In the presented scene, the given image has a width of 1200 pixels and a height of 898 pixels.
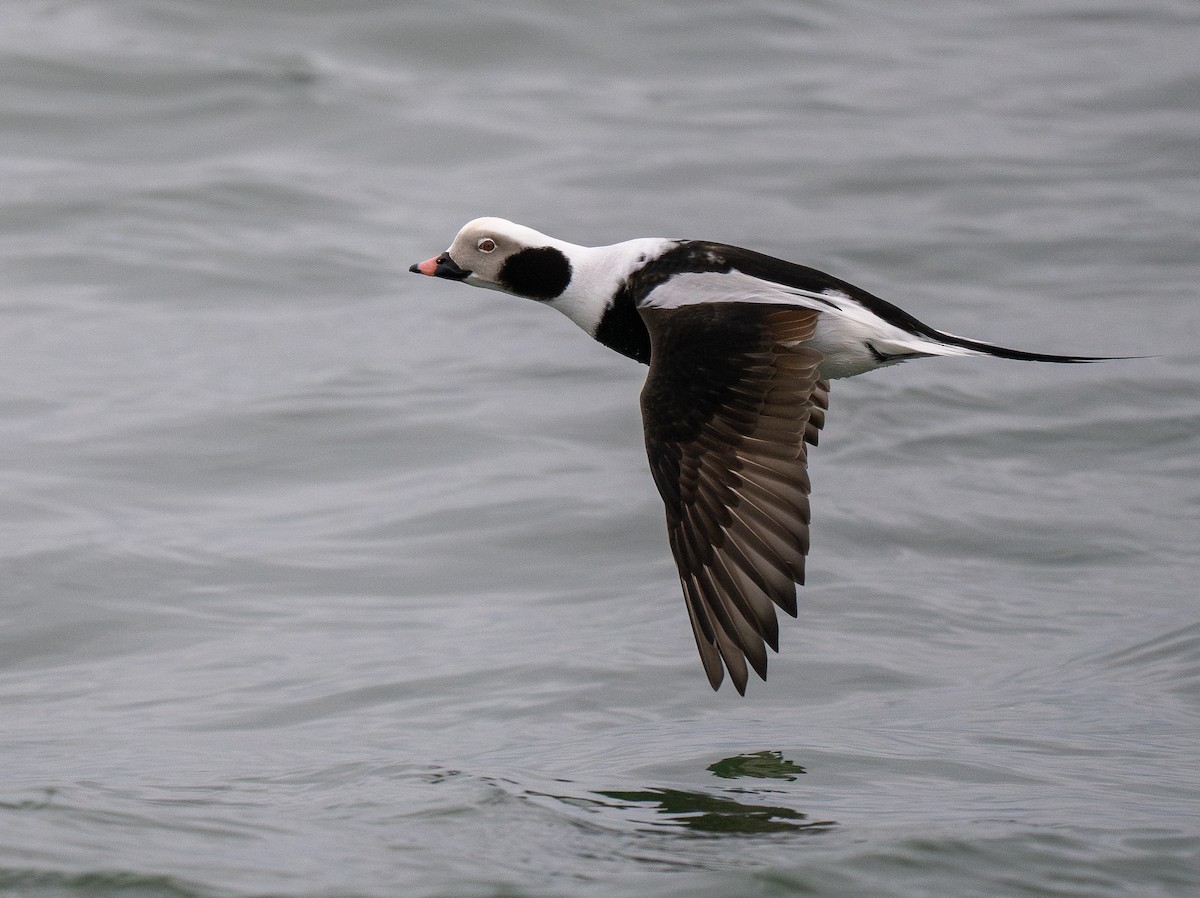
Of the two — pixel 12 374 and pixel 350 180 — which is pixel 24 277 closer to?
pixel 12 374

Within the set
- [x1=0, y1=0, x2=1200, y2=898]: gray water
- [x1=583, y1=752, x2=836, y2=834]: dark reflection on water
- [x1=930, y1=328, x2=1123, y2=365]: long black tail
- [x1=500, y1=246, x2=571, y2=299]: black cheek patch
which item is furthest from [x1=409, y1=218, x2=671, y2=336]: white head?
[x1=583, y1=752, x2=836, y2=834]: dark reflection on water

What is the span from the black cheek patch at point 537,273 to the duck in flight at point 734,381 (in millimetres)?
19

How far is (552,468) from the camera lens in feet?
25.0

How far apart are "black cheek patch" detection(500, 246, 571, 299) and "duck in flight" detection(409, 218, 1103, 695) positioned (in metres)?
0.02

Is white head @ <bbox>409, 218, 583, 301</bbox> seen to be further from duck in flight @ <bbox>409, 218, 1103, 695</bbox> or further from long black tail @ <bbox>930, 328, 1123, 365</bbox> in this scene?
long black tail @ <bbox>930, 328, 1123, 365</bbox>

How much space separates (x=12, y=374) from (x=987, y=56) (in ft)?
26.4

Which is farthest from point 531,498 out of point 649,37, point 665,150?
point 649,37

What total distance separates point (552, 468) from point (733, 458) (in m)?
3.14

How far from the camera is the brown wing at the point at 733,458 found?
4309 millimetres

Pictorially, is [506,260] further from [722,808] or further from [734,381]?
[722,808]

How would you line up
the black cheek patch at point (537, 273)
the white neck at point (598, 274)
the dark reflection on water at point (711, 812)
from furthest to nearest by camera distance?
1. the black cheek patch at point (537, 273)
2. the white neck at point (598, 274)
3. the dark reflection on water at point (711, 812)

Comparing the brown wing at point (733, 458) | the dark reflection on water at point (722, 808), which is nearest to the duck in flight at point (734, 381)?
the brown wing at point (733, 458)

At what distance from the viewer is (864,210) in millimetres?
10688

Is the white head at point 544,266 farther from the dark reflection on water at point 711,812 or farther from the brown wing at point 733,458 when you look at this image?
the dark reflection on water at point 711,812
